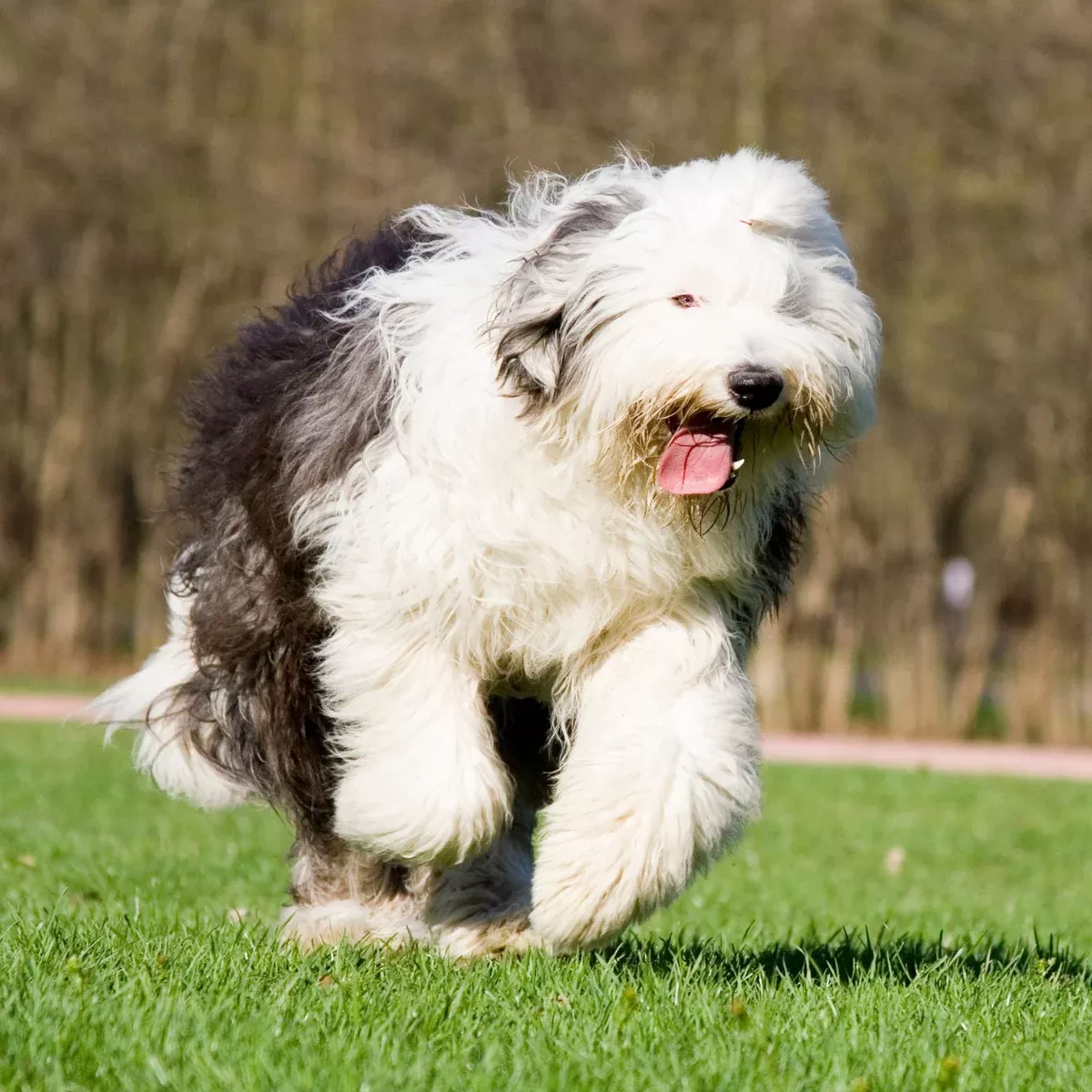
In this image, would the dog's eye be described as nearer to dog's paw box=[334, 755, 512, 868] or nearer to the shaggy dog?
the shaggy dog

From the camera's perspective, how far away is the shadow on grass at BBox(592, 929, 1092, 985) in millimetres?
4176

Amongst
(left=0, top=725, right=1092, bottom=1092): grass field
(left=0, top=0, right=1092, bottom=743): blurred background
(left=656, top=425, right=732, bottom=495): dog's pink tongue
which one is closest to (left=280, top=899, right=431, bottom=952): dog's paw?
(left=0, top=725, right=1092, bottom=1092): grass field

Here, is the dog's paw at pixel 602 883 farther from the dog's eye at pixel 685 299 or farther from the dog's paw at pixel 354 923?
the dog's eye at pixel 685 299

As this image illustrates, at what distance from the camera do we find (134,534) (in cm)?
1889

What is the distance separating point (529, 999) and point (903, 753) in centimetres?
1117

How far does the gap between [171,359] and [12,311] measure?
1824 millimetres

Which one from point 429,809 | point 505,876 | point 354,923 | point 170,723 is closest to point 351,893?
point 354,923

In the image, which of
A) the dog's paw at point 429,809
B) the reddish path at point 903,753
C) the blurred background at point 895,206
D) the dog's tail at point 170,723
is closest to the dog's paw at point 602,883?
the dog's paw at point 429,809

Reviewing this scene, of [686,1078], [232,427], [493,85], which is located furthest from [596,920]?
[493,85]

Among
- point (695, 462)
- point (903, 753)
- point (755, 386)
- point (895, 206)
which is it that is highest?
point (895, 206)

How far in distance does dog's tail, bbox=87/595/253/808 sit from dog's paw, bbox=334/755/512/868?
2.61 ft

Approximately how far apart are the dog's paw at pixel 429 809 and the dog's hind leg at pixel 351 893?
53 cm

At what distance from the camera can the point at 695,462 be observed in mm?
3959

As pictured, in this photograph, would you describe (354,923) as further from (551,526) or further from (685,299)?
(685,299)
